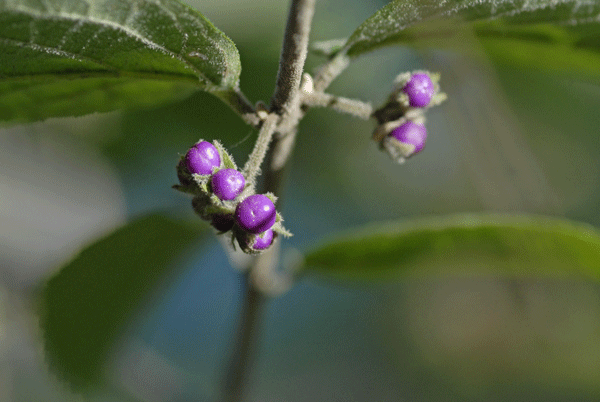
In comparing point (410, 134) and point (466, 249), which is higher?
point (410, 134)

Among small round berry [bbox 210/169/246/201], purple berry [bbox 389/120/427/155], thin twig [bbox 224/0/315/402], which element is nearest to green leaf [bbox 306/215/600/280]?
thin twig [bbox 224/0/315/402]

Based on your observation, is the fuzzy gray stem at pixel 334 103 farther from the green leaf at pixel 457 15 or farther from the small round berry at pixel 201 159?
the small round berry at pixel 201 159

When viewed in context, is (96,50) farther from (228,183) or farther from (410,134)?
(410,134)

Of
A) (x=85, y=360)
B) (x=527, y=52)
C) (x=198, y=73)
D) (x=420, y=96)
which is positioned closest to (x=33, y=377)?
(x=85, y=360)

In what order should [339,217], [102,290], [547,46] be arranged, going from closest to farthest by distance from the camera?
[547,46] < [102,290] < [339,217]

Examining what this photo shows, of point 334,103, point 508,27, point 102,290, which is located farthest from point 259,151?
point 102,290

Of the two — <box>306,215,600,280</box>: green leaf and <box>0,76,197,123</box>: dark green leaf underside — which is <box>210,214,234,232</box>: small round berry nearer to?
<box>0,76,197,123</box>: dark green leaf underside

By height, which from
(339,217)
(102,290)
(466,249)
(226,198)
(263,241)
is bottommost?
(339,217)
